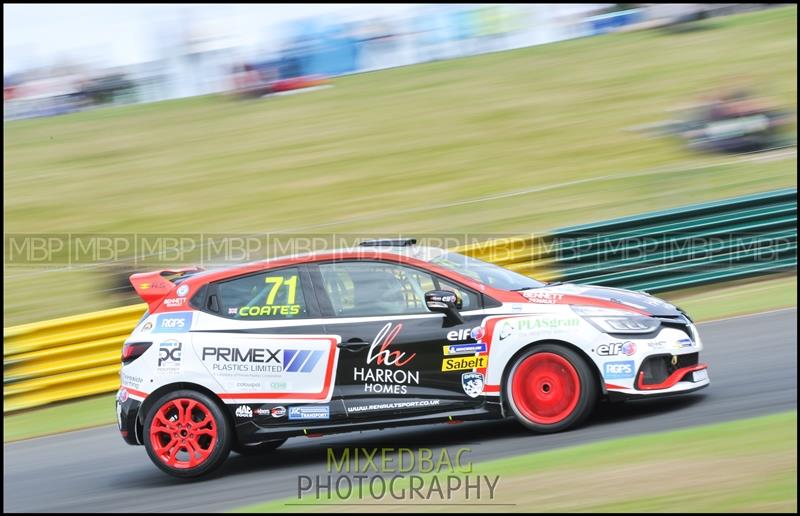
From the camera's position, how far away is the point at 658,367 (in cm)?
A: 697

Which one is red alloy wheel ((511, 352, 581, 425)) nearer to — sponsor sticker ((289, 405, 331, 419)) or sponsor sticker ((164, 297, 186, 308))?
sponsor sticker ((289, 405, 331, 419))

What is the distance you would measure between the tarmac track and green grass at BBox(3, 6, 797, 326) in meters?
5.91

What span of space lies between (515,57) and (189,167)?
30.2ft

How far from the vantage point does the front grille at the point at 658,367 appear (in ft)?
22.7

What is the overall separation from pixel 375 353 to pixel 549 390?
131cm

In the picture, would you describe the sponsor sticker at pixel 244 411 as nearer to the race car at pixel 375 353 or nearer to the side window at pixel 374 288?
the race car at pixel 375 353

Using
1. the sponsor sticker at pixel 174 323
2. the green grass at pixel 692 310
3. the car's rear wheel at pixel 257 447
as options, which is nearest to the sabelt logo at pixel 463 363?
the car's rear wheel at pixel 257 447

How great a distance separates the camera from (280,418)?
730cm

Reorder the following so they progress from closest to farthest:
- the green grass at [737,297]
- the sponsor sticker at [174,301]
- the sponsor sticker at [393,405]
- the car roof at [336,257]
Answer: the sponsor sticker at [393,405] → the car roof at [336,257] → the sponsor sticker at [174,301] → the green grass at [737,297]

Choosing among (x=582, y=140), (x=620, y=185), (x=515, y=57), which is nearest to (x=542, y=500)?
(x=620, y=185)

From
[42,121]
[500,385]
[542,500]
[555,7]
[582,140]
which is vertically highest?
[555,7]

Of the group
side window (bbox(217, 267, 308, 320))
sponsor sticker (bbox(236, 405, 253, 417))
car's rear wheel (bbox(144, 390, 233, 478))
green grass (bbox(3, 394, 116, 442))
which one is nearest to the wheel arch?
side window (bbox(217, 267, 308, 320))

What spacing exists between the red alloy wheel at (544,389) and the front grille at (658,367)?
53 centimetres

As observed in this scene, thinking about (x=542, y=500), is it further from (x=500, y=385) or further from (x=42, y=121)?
(x=42, y=121)
